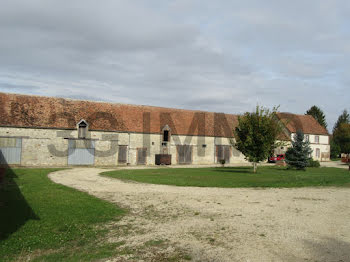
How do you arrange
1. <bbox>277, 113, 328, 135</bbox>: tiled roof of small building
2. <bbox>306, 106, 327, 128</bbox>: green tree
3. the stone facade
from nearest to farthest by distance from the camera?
the stone facade
<bbox>277, 113, 328, 135</bbox>: tiled roof of small building
<bbox>306, 106, 327, 128</bbox>: green tree

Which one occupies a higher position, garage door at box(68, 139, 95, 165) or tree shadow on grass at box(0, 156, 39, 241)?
garage door at box(68, 139, 95, 165)

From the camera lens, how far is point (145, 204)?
40.6 feet

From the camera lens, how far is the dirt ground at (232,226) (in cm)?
687

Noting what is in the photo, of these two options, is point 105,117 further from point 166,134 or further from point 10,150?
point 10,150

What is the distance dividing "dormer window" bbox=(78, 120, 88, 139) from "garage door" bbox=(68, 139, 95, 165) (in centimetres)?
60

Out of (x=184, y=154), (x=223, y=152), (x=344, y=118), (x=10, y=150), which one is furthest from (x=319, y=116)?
(x=10, y=150)

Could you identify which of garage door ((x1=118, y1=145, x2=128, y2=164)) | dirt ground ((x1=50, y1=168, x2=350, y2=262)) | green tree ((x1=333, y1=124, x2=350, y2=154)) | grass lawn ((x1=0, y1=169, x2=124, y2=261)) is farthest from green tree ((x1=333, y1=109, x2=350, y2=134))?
grass lawn ((x1=0, y1=169, x2=124, y2=261))

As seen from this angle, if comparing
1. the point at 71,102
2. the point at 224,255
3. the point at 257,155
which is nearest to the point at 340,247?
the point at 224,255

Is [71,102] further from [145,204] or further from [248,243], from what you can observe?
[248,243]

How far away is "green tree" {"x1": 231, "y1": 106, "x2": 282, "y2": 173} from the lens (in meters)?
27.2

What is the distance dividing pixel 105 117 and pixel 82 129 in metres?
3.98

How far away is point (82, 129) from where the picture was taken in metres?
35.6

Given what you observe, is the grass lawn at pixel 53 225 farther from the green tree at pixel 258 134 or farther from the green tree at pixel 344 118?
the green tree at pixel 344 118

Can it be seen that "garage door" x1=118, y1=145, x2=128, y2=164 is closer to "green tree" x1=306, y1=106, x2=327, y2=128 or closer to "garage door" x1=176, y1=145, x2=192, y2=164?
"garage door" x1=176, y1=145, x2=192, y2=164
